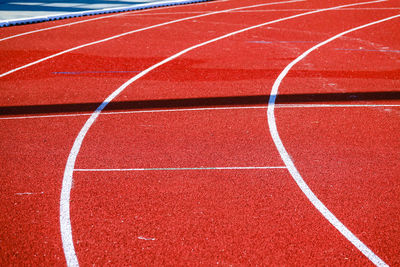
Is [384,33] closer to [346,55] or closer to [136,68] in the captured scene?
[346,55]

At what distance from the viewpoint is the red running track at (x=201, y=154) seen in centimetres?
413

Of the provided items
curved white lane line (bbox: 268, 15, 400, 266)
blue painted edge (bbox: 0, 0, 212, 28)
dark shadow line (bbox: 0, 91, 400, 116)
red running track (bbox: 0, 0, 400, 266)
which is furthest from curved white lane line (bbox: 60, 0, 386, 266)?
blue painted edge (bbox: 0, 0, 212, 28)

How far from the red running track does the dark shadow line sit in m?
0.03

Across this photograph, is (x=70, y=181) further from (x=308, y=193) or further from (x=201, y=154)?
(x=308, y=193)

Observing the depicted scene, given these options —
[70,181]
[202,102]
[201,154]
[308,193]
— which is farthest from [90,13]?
[308,193]

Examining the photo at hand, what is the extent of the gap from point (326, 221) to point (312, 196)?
1.52 ft

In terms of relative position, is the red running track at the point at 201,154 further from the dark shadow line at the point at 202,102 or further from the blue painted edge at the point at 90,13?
the blue painted edge at the point at 90,13

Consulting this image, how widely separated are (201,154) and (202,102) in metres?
1.96

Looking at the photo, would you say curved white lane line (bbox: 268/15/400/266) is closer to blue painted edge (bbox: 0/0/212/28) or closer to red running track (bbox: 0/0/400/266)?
red running track (bbox: 0/0/400/266)

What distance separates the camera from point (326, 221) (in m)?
4.39

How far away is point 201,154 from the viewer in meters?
5.73

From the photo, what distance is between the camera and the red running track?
13.5 ft

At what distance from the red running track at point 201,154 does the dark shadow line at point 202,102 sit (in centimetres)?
3

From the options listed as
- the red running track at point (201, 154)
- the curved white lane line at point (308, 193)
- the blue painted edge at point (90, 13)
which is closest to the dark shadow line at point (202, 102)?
the red running track at point (201, 154)
